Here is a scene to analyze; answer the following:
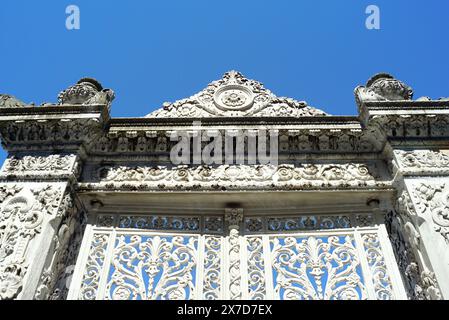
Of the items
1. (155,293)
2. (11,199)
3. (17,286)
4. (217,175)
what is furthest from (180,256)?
(11,199)

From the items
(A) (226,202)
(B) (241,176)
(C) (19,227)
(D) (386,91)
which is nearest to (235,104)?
(B) (241,176)

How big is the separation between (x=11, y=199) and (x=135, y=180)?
3.73ft

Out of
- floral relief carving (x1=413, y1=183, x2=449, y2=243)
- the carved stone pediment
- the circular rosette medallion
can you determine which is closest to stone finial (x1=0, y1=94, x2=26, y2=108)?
the carved stone pediment

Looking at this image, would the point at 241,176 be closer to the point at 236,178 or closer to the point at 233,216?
the point at 236,178

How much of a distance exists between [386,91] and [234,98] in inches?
66.7

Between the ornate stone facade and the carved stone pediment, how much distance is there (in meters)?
0.03

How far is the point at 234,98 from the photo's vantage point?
4.89 meters

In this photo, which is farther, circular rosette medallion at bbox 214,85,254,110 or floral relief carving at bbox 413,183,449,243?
circular rosette medallion at bbox 214,85,254,110

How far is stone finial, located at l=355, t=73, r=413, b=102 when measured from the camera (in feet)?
14.7

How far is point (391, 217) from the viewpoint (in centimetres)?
404

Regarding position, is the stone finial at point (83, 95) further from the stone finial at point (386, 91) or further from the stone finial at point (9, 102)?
the stone finial at point (386, 91)

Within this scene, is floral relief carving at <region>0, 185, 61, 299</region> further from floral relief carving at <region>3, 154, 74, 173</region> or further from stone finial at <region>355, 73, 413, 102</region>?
stone finial at <region>355, 73, 413, 102</region>

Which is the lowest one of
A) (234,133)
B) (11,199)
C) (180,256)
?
(180,256)
